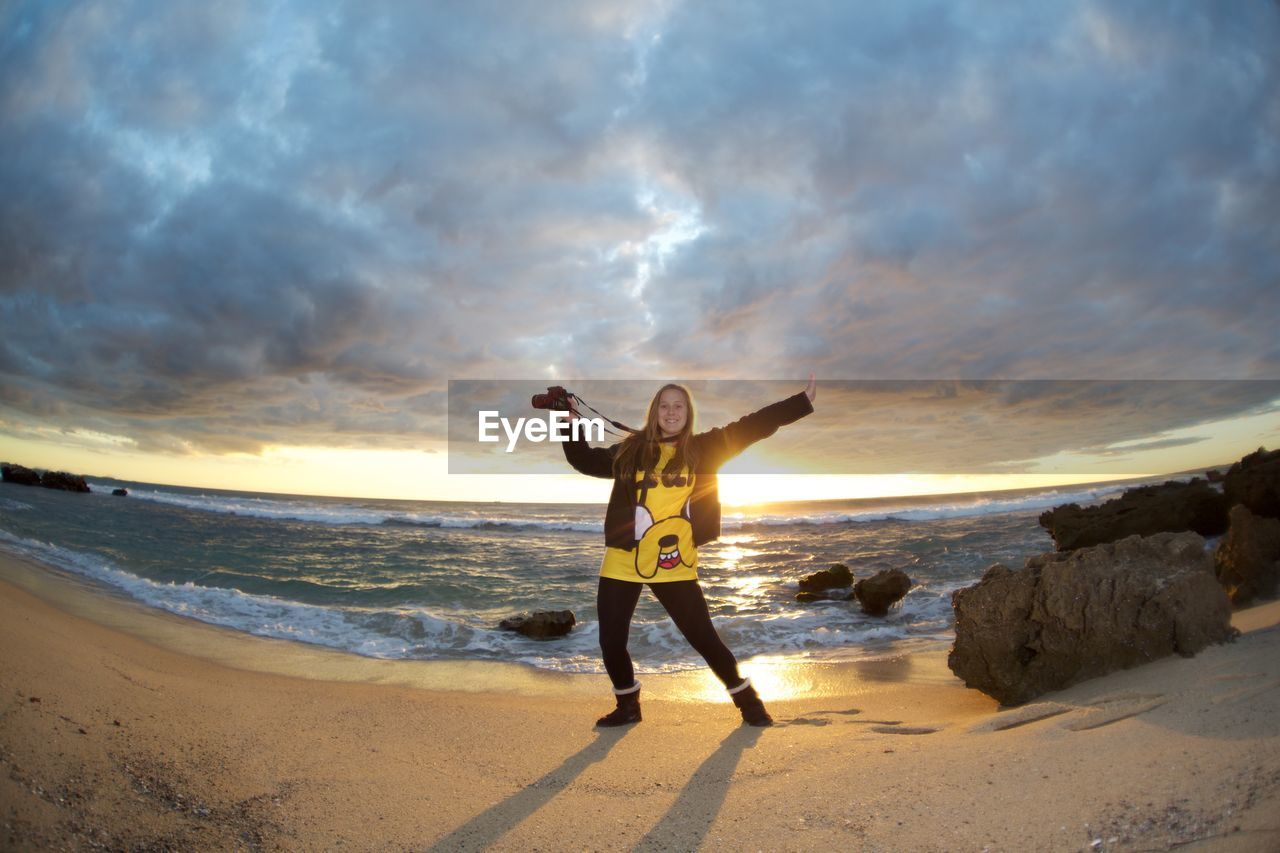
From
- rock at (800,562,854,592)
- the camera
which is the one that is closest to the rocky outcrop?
rock at (800,562,854,592)

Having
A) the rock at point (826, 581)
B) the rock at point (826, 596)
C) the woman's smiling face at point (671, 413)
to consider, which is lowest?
the rock at point (826, 596)

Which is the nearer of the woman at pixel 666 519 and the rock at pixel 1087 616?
the rock at pixel 1087 616

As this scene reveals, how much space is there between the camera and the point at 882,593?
33.2 feet

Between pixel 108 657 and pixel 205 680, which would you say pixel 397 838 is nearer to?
pixel 205 680

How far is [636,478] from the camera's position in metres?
4.29

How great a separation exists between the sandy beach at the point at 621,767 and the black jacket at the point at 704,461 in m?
1.30

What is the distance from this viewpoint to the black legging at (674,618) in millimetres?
4156

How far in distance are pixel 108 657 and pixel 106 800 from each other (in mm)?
3036

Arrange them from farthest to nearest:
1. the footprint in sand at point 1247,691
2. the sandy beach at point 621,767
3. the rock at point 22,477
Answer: the rock at point 22,477
the footprint in sand at point 1247,691
the sandy beach at point 621,767

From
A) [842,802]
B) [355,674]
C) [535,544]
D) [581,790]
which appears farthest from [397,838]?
[535,544]

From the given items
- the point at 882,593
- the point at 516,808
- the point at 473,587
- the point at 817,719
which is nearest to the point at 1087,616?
the point at 817,719

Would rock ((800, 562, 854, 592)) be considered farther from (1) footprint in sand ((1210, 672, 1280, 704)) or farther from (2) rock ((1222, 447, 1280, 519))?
(1) footprint in sand ((1210, 672, 1280, 704))

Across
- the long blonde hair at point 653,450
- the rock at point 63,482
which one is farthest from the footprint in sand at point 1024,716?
the rock at point 63,482

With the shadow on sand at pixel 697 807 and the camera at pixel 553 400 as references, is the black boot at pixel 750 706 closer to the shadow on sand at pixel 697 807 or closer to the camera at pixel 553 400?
the shadow on sand at pixel 697 807
